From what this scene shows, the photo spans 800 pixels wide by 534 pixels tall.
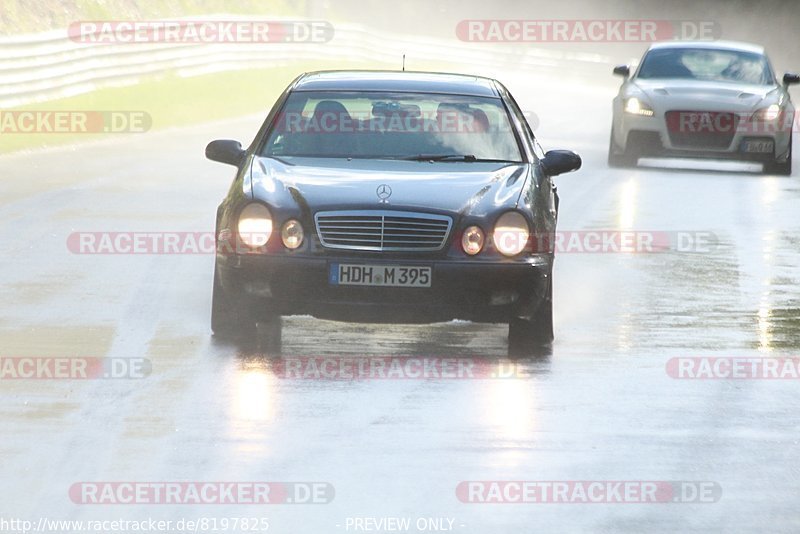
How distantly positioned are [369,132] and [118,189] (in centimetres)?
Answer: 831

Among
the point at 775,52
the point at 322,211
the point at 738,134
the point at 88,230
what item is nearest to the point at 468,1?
the point at 775,52

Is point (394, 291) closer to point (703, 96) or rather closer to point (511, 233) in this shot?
point (511, 233)

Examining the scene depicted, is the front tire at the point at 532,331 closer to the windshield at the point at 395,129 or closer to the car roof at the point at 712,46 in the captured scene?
the windshield at the point at 395,129

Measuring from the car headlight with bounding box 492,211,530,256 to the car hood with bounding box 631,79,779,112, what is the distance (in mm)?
12623

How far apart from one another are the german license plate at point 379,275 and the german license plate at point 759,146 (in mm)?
13248

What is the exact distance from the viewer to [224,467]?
683 cm

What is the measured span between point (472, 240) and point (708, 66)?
15096 mm

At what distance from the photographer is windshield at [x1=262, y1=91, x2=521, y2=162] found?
10516mm

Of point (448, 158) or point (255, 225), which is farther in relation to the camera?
point (448, 158)

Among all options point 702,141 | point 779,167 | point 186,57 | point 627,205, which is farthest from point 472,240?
point 186,57

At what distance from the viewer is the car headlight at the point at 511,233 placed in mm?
9391

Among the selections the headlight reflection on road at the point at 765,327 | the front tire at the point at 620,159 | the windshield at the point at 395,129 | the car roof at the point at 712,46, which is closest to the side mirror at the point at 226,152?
the windshield at the point at 395,129

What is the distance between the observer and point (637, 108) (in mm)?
22062

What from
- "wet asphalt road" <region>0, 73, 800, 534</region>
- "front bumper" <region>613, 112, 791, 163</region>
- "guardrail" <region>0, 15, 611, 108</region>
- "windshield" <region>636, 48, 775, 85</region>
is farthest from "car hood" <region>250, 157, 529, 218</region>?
"guardrail" <region>0, 15, 611, 108</region>
